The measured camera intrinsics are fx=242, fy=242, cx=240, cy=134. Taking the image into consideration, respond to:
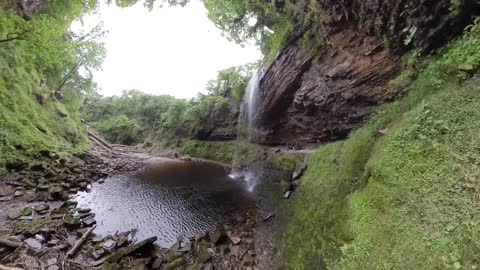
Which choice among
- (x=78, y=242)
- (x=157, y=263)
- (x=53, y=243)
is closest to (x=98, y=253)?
(x=78, y=242)

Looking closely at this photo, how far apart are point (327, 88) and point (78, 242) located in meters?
10.7

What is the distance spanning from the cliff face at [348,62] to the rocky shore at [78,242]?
6019 millimetres

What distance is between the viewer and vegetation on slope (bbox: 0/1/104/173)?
33.5ft

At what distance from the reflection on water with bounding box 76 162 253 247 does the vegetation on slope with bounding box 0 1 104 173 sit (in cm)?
395

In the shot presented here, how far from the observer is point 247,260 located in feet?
18.8

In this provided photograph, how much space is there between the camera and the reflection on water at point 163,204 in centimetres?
755

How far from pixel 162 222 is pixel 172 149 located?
66.0 ft

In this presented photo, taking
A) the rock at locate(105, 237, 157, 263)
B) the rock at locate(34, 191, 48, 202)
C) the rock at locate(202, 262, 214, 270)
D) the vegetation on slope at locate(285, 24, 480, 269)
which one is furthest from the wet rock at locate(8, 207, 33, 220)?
the vegetation on slope at locate(285, 24, 480, 269)

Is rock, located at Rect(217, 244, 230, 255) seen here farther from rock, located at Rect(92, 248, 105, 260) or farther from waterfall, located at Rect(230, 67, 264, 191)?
waterfall, located at Rect(230, 67, 264, 191)

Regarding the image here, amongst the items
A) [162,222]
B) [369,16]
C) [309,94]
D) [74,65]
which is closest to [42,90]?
[74,65]

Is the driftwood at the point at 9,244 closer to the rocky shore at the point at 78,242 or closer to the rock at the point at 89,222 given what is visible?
the rocky shore at the point at 78,242

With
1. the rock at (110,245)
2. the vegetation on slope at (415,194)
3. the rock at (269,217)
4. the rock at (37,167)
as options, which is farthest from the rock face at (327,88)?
the rock at (37,167)

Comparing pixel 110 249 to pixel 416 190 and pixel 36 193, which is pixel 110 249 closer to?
pixel 36 193

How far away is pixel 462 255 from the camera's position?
255cm
